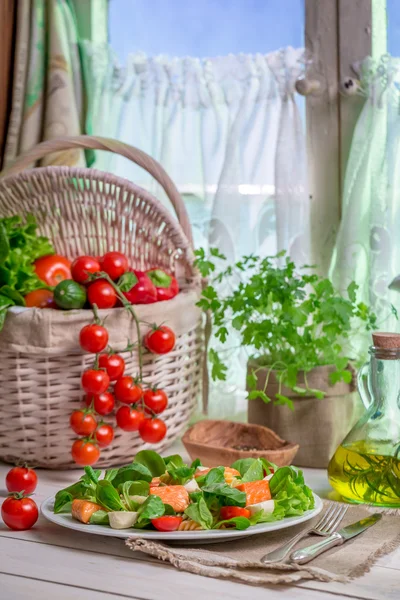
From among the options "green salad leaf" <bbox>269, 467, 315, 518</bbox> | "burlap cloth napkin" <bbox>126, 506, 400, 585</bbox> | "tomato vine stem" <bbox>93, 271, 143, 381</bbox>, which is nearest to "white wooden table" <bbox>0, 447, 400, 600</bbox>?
"burlap cloth napkin" <bbox>126, 506, 400, 585</bbox>

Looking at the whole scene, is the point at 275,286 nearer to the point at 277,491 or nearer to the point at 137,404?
the point at 137,404

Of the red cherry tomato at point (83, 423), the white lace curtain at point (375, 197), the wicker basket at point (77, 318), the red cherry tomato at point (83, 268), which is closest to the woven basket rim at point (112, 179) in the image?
the wicker basket at point (77, 318)

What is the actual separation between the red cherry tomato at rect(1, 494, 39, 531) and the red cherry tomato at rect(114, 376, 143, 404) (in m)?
0.29

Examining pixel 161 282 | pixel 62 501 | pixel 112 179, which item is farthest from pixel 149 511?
pixel 112 179

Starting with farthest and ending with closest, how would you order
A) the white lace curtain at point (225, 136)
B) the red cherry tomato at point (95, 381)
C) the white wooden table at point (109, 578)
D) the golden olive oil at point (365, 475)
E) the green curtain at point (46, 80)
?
1. the green curtain at point (46, 80)
2. the white lace curtain at point (225, 136)
3. the red cherry tomato at point (95, 381)
4. the golden olive oil at point (365, 475)
5. the white wooden table at point (109, 578)

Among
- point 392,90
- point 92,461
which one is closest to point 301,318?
point 92,461

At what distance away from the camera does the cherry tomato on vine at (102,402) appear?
4.23 feet

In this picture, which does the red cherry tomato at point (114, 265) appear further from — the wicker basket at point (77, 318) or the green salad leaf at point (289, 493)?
the green salad leaf at point (289, 493)

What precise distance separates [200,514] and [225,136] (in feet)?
3.31

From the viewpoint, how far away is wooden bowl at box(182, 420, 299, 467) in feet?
4.19

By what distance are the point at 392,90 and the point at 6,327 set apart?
85 cm

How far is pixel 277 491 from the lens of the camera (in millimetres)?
1021

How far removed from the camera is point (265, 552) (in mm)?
954

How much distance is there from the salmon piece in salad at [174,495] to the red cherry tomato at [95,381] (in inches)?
11.5
